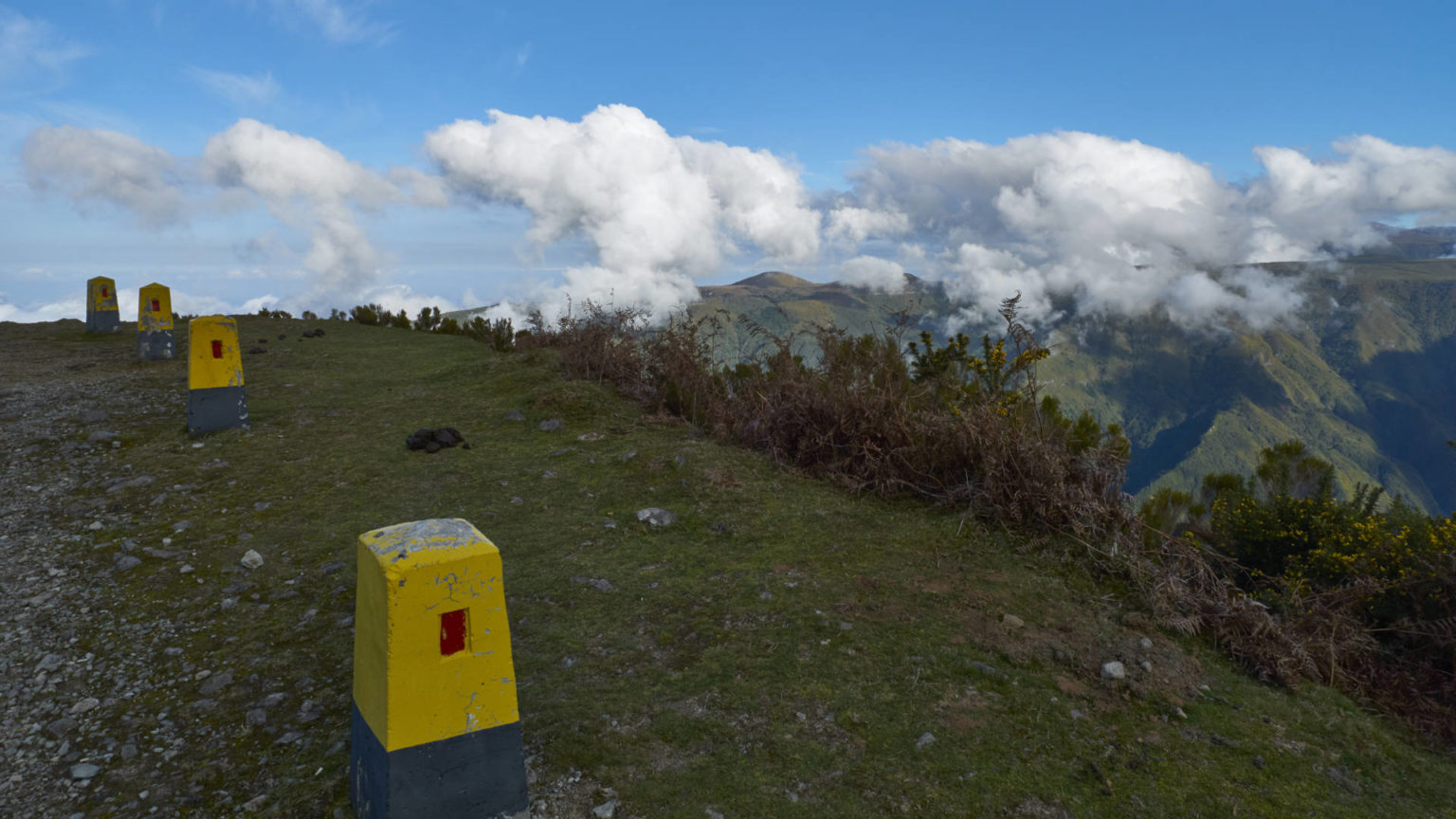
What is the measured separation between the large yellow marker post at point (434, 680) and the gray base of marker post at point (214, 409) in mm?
7546

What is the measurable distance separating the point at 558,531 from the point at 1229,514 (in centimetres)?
878

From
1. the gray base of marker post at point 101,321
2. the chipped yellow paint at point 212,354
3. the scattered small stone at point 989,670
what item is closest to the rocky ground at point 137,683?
the chipped yellow paint at point 212,354

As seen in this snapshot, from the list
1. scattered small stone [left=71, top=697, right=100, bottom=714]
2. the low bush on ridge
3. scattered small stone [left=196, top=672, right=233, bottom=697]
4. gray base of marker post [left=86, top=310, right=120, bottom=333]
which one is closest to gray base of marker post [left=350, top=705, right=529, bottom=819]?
scattered small stone [left=196, top=672, right=233, bottom=697]

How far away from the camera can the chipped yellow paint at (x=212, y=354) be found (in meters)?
8.79

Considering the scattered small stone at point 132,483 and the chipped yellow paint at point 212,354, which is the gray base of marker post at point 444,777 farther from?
the chipped yellow paint at point 212,354

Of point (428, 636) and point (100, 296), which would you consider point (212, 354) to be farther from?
point (100, 296)

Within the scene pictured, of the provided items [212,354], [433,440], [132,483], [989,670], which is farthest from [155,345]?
[989,670]

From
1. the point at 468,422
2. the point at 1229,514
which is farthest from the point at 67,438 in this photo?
the point at 1229,514

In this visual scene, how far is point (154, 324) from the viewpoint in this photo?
541 inches

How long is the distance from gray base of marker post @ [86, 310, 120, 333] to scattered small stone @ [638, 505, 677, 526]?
1805 cm

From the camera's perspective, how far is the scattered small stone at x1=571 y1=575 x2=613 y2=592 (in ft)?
17.4

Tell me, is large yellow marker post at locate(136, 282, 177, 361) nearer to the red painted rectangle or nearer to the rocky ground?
the rocky ground

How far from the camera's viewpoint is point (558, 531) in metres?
6.33

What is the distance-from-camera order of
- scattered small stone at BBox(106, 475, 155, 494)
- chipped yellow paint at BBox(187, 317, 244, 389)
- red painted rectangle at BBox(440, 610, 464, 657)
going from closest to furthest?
Answer: red painted rectangle at BBox(440, 610, 464, 657), scattered small stone at BBox(106, 475, 155, 494), chipped yellow paint at BBox(187, 317, 244, 389)
